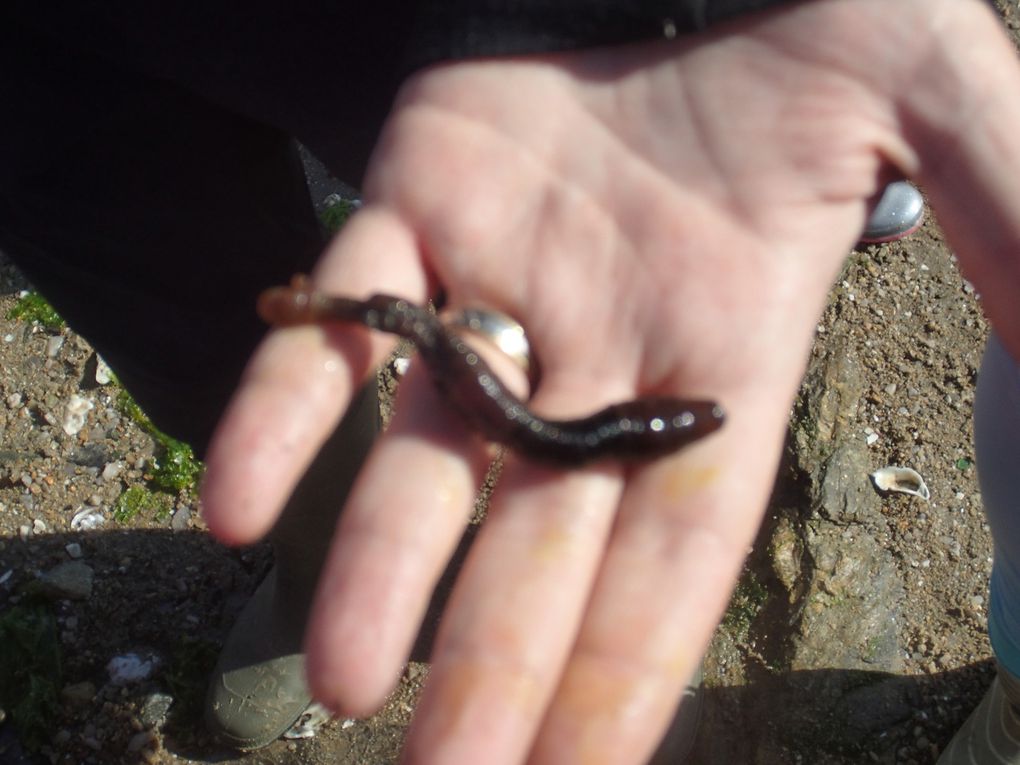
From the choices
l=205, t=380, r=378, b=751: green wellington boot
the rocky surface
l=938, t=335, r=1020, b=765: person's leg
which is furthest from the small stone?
l=938, t=335, r=1020, b=765: person's leg

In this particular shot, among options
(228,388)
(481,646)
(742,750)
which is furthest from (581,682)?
(742,750)

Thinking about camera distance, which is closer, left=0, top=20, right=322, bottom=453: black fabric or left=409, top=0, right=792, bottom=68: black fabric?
left=409, top=0, right=792, bottom=68: black fabric

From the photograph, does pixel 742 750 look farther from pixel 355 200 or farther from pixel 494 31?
pixel 355 200

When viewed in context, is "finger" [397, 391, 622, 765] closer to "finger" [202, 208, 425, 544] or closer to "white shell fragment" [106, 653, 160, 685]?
"finger" [202, 208, 425, 544]

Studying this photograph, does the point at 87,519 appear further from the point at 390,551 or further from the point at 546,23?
the point at 546,23

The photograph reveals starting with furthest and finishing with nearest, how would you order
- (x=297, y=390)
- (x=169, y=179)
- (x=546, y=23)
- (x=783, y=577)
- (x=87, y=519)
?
Result: 1. (x=87, y=519)
2. (x=783, y=577)
3. (x=169, y=179)
4. (x=546, y=23)
5. (x=297, y=390)

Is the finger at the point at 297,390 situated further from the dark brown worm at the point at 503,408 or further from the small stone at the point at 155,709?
the small stone at the point at 155,709

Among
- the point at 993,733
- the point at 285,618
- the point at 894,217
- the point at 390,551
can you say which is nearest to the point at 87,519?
the point at 285,618
